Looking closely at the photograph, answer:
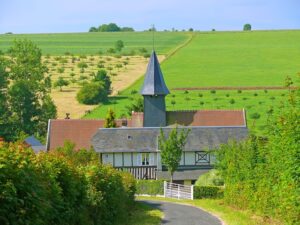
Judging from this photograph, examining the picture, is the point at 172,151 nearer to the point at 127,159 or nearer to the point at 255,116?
the point at 127,159

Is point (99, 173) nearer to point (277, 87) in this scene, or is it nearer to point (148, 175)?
point (148, 175)

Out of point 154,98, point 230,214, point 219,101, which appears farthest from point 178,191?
point 219,101

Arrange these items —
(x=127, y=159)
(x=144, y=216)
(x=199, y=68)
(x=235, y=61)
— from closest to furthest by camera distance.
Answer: (x=144, y=216)
(x=127, y=159)
(x=199, y=68)
(x=235, y=61)

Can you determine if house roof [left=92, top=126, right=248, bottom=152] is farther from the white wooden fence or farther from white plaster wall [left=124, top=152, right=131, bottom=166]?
the white wooden fence

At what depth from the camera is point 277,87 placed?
3858 inches

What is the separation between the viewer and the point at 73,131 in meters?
61.0

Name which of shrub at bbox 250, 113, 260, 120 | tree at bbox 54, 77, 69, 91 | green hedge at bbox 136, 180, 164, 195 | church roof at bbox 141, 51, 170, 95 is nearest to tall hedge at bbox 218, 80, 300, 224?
green hedge at bbox 136, 180, 164, 195

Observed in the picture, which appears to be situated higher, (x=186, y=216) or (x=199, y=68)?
(x=199, y=68)

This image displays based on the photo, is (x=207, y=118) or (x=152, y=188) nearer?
(x=152, y=188)

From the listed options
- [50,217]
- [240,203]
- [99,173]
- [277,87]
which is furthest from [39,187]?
[277,87]

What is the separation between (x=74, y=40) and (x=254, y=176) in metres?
163

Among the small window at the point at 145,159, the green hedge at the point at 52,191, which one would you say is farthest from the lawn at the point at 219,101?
the green hedge at the point at 52,191

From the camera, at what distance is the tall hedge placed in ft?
60.7

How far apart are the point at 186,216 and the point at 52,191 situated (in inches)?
666
